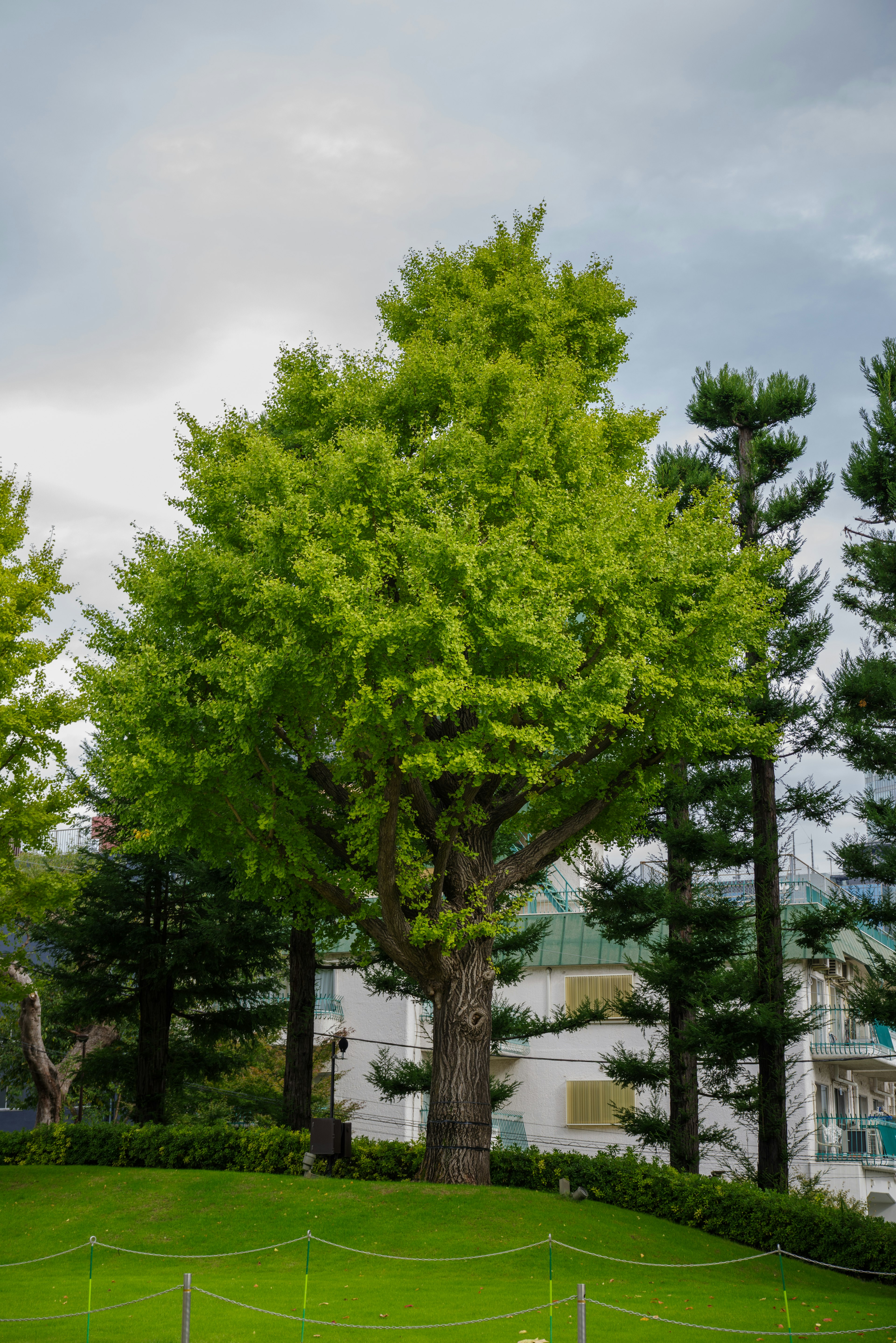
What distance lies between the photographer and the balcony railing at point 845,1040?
29938mm

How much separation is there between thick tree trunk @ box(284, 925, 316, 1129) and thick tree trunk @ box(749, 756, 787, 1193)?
8735 millimetres

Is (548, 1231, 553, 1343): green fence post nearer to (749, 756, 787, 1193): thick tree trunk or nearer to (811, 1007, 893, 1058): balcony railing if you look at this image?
(749, 756, 787, 1193): thick tree trunk

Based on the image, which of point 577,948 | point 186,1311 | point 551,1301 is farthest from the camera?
point 577,948

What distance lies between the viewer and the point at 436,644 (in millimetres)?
14945

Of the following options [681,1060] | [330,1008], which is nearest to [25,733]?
[681,1060]

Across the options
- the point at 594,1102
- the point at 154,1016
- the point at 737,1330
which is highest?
the point at 154,1016

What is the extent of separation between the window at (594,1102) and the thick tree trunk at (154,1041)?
41.8 ft

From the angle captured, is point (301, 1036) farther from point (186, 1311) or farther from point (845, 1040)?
point (845, 1040)

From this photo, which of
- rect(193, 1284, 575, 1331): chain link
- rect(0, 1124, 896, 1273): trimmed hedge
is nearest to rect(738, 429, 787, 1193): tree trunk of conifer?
rect(0, 1124, 896, 1273): trimmed hedge

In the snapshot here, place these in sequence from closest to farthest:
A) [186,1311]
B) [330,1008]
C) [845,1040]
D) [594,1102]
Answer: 1. [186,1311]
2. [845,1040]
3. [594,1102]
4. [330,1008]

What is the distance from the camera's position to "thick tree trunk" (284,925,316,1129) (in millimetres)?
22594

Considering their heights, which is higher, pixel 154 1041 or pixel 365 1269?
pixel 154 1041

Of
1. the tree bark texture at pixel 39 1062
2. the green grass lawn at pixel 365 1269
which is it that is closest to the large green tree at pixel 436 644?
the green grass lawn at pixel 365 1269

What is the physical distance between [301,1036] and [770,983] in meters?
9.37
